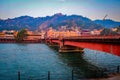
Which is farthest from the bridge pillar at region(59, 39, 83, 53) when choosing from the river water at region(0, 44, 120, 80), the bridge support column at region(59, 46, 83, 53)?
the river water at region(0, 44, 120, 80)

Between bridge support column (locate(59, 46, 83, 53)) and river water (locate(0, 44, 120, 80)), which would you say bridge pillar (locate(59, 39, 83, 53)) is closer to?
bridge support column (locate(59, 46, 83, 53))

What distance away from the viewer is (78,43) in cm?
8206

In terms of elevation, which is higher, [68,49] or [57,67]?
[57,67]

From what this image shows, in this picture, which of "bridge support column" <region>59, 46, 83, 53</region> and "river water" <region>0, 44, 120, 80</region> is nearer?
"river water" <region>0, 44, 120, 80</region>

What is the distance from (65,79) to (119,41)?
11658mm

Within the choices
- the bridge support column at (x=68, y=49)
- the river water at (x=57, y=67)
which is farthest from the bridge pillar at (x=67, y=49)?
the river water at (x=57, y=67)

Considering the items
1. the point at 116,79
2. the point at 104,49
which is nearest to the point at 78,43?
the point at 104,49

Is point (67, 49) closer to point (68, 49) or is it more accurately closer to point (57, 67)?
point (68, 49)

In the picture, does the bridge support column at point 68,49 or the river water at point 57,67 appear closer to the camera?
the river water at point 57,67

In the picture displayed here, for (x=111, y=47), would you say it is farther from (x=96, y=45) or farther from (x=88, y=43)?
(x=88, y=43)

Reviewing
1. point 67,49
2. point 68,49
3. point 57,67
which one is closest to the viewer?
point 57,67

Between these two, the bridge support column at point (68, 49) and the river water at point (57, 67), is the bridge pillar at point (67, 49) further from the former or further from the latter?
the river water at point (57, 67)

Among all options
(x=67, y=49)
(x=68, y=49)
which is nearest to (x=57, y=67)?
(x=68, y=49)

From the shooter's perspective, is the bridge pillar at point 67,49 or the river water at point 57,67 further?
the bridge pillar at point 67,49
